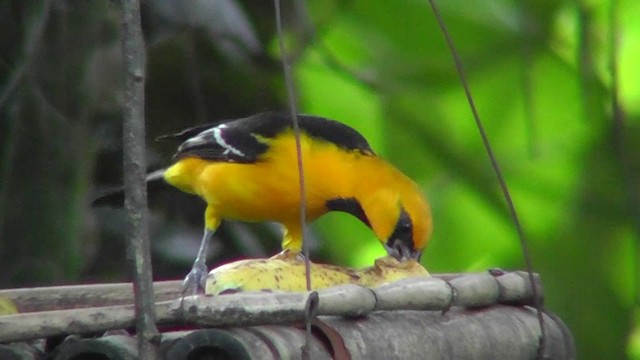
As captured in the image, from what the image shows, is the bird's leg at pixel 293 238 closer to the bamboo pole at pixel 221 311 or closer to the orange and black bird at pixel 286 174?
the orange and black bird at pixel 286 174

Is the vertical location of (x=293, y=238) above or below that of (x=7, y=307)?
above

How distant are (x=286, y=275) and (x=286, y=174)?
0.63m

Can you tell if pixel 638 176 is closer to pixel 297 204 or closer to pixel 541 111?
pixel 541 111

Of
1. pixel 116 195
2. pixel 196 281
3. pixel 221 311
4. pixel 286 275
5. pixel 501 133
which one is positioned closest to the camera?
pixel 221 311

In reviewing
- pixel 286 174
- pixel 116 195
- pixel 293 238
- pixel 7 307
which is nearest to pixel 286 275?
pixel 7 307

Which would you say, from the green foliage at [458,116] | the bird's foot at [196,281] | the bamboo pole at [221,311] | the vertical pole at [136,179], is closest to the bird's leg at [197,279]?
the bird's foot at [196,281]

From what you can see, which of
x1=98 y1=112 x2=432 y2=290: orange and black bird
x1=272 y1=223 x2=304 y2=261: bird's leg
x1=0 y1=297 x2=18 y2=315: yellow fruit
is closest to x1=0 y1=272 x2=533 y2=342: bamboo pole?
x1=0 y1=297 x2=18 y2=315: yellow fruit

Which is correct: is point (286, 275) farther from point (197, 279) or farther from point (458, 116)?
point (458, 116)

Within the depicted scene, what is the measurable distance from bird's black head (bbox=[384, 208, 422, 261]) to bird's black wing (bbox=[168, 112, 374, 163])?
258mm

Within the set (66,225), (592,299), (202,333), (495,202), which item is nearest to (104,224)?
(66,225)

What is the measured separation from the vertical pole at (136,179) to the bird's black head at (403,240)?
91 cm

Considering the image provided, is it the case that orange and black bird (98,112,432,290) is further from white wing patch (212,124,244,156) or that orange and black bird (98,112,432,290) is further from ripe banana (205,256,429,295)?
ripe banana (205,256,429,295)

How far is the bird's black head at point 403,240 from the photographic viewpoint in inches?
77.0

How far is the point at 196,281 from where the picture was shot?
1904 mm
